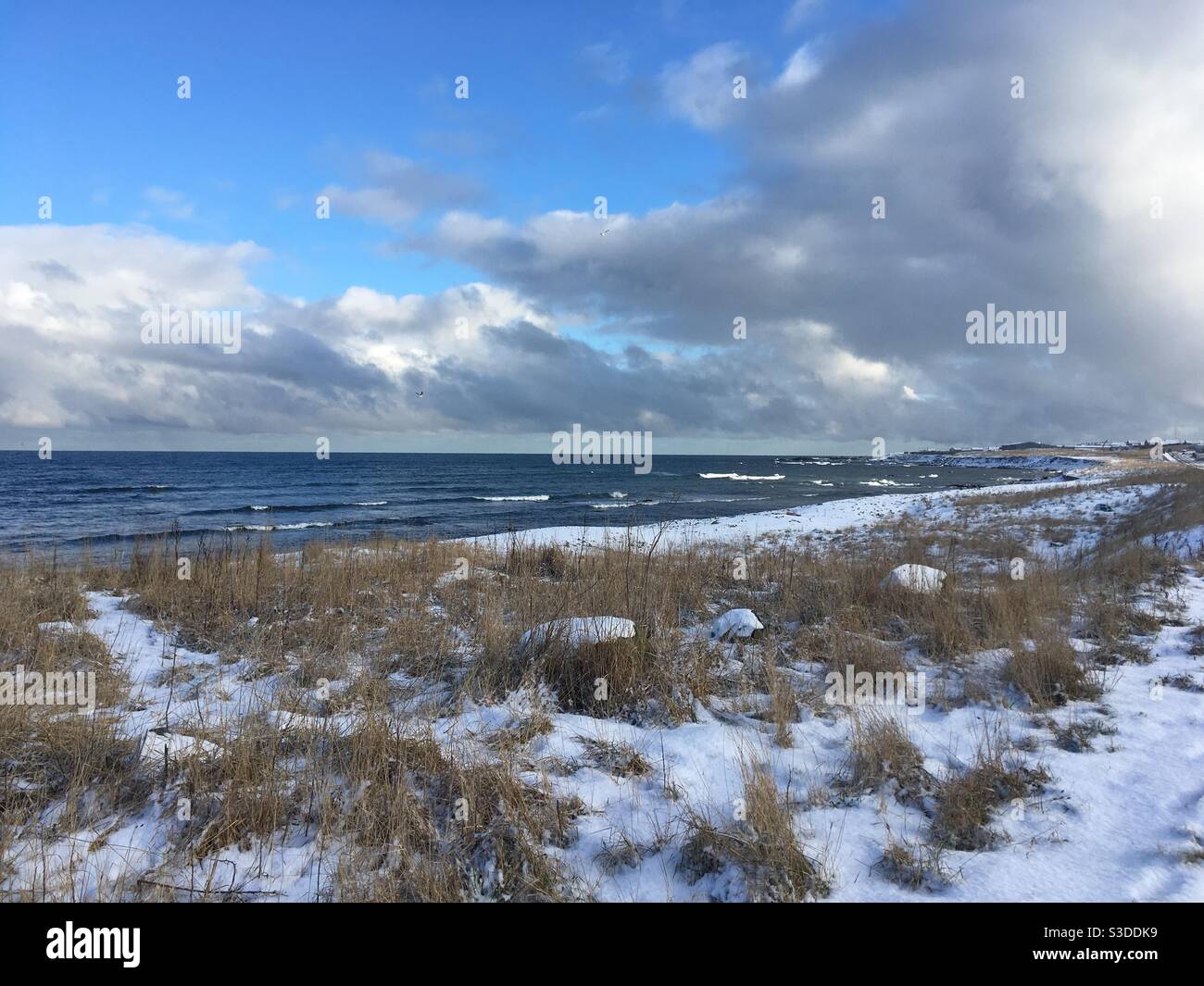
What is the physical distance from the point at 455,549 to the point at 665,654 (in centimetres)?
781

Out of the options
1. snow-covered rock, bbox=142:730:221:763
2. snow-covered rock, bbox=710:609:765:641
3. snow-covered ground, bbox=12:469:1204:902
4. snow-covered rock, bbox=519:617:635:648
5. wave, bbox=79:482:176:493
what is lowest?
snow-covered ground, bbox=12:469:1204:902

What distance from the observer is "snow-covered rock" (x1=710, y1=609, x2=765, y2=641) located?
252 inches

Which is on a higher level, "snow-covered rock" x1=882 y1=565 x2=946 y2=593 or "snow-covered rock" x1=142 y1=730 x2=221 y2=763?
"snow-covered rock" x1=882 y1=565 x2=946 y2=593

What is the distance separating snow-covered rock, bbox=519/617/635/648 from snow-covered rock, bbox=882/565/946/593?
4236 mm

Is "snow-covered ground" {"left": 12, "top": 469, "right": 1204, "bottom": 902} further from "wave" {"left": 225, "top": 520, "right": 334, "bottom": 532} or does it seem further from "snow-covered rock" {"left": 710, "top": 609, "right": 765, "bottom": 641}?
"wave" {"left": 225, "top": 520, "right": 334, "bottom": 532}

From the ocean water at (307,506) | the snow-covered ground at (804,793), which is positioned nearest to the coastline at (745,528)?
the ocean water at (307,506)

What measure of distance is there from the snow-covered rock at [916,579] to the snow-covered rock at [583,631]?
4236mm

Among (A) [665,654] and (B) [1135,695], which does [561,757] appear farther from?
(B) [1135,695]

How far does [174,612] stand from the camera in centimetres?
707

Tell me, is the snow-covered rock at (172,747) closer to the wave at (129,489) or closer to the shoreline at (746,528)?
the shoreline at (746,528)

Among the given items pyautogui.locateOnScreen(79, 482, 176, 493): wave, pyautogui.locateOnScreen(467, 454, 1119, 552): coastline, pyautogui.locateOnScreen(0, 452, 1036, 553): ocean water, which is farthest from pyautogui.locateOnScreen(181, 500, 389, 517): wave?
pyautogui.locateOnScreen(467, 454, 1119, 552): coastline

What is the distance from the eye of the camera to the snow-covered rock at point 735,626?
6.40 metres

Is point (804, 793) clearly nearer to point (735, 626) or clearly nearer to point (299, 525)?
point (735, 626)
